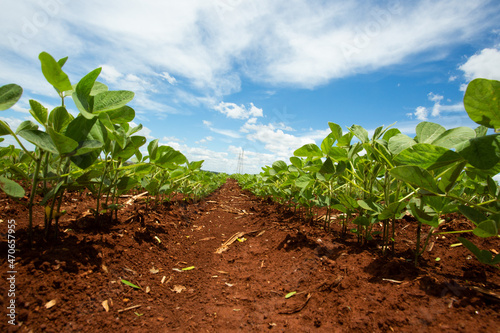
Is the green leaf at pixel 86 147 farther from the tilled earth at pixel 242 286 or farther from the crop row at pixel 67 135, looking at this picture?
the tilled earth at pixel 242 286

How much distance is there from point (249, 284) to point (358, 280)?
0.88m

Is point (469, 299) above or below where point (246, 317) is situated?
above

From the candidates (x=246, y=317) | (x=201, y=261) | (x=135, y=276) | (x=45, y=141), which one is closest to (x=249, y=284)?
(x=246, y=317)

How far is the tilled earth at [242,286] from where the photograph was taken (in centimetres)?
105

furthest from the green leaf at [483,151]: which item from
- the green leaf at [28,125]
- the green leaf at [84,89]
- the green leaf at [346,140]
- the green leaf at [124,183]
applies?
the green leaf at [28,125]

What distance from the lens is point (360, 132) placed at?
5.36ft

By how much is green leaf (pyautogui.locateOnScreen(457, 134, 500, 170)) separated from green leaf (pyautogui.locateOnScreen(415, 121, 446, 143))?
0.31m

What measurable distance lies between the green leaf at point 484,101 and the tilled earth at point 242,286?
0.79 m

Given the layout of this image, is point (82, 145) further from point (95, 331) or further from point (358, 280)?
point (358, 280)

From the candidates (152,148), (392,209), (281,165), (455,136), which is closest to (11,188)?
(152,148)

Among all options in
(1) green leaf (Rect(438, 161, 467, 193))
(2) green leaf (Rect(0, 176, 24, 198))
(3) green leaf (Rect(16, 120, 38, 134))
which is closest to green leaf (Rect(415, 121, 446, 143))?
(1) green leaf (Rect(438, 161, 467, 193))

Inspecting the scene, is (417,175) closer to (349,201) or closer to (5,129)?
(349,201)

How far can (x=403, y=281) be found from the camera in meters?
1.29

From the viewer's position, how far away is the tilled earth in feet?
3.44
